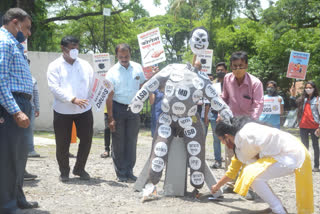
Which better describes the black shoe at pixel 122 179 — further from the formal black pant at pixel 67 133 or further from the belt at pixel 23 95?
the belt at pixel 23 95

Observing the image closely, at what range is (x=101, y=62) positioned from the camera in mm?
11008

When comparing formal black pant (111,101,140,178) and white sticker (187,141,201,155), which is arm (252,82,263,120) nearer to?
white sticker (187,141,201,155)

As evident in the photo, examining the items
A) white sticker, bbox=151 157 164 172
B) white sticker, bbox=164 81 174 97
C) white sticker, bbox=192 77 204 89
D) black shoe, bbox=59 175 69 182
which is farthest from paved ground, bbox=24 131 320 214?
white sticker, bbox=192 77 204 89

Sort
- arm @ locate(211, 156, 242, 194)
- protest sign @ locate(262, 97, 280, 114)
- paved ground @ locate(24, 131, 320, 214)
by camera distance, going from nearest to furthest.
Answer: arm @ locate(211, 156, 242, 194), paved ground @ locate(24, 131, 320, 214), protest sign @ locate(262, 97, 280, 114)

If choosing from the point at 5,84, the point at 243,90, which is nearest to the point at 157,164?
the point at 243,90

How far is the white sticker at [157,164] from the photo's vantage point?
15.1 feet

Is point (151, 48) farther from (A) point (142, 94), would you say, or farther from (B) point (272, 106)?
(A) point (142, 94)

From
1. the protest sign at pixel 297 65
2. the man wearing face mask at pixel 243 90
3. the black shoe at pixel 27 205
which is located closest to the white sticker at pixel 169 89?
the man wearing face mask at pixel 243 90

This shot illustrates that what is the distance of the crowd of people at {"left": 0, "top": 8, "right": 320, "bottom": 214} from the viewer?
3607 mm

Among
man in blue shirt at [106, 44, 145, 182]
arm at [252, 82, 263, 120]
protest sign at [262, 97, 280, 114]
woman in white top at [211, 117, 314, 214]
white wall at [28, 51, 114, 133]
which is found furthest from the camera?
white wall at [28, 51, 114, 133]

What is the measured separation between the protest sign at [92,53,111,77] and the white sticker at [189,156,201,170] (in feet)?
22.5

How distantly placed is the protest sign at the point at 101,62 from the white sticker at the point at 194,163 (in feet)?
22.5

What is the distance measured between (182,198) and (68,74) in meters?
2.27

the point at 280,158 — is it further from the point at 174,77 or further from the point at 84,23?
the point at 84,23
